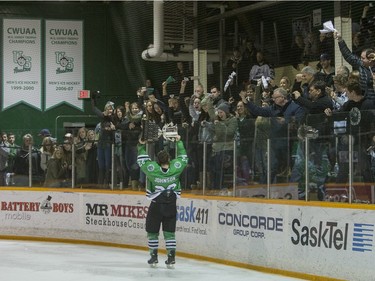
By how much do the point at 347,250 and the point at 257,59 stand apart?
248 inches

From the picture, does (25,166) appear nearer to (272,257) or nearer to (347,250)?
(272,257)

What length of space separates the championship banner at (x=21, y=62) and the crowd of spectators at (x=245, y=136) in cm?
550

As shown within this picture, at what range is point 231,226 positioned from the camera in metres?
10.5

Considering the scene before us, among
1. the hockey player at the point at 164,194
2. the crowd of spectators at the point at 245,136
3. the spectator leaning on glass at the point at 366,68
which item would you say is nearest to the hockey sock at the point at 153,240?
the hockey player at the point at 164,194

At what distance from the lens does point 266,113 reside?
10.2m

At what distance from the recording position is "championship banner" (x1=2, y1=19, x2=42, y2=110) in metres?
20.3

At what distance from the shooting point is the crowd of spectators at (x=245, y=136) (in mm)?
8562

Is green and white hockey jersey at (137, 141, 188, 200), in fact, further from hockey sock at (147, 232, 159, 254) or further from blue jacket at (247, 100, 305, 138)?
blue jacket at (247, 100, 305, 138)

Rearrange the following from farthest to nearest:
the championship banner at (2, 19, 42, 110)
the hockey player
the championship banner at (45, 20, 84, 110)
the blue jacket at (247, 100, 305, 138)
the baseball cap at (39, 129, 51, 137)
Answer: the championship banner at (45, 20, 84, 110) < the championship banner at (2, 19, 42, 110) < the baseball cap at (39, 129, 51, 137) < the hockey player < the blue jacket at (247, 100, 305, 138)

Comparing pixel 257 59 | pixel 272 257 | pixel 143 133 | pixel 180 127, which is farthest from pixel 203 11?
pixel 272 257

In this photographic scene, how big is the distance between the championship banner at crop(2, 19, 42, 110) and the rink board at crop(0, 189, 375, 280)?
6.53 metres

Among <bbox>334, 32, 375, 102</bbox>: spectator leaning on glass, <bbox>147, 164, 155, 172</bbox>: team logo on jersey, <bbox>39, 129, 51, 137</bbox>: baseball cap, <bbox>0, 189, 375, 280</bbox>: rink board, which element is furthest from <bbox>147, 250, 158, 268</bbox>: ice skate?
<bbox>39, 129, 51, 137</bbox>: baseball cap

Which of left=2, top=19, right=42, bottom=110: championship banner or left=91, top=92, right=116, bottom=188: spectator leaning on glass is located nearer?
left=91, top=92, right=116, bottom=188: spectator leaning on glass

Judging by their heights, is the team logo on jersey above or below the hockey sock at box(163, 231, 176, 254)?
above
